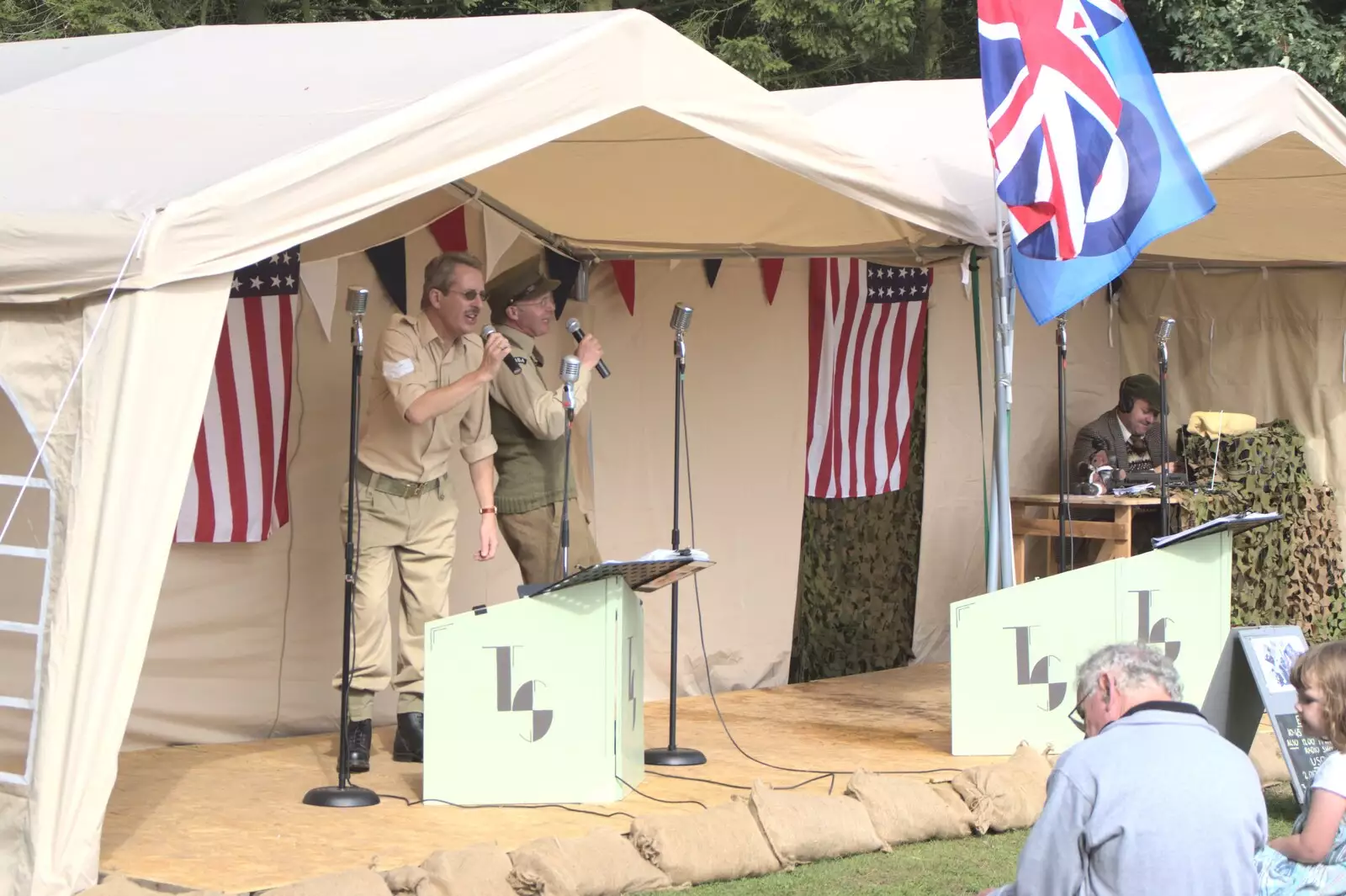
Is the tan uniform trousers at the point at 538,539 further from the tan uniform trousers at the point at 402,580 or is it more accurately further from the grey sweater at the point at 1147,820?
the grey sweater at the point at 1147,820

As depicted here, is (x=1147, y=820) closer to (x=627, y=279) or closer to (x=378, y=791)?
(x=378, y=791)

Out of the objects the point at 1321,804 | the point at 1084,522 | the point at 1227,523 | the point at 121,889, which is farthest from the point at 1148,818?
the point at 1084,522

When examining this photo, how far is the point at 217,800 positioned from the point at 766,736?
2119 millimetres

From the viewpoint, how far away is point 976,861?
4.58 m

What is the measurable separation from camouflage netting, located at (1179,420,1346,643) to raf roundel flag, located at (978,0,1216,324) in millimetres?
2748

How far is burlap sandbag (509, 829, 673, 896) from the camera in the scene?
13.3 feet

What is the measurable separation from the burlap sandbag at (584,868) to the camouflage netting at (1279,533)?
456 centimetres

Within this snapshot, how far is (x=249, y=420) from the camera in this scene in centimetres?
605

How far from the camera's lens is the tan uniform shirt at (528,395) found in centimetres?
584

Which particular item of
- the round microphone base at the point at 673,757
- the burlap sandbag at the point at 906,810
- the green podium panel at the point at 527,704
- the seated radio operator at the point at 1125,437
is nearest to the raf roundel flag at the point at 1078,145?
the burlap sandbag at the point at 906,810

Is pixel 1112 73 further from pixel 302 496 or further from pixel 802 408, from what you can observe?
pixel 302 496

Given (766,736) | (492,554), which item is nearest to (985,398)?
(766,736)

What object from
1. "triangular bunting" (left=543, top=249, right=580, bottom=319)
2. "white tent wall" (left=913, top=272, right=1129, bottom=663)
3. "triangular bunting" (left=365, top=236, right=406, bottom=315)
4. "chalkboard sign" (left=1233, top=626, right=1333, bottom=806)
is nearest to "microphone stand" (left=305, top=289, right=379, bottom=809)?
"triangular bunting" (left=365, top=236, right=406, bottom=315)

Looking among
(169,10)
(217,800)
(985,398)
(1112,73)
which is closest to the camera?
(217,800)
